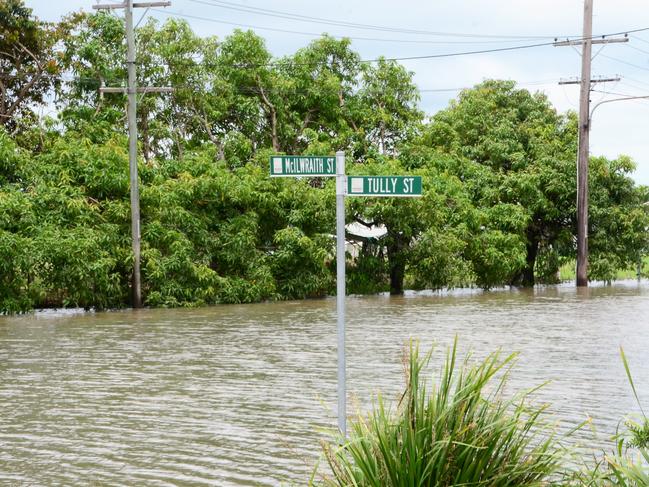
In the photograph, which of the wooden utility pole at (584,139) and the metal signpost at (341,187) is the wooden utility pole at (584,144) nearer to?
the wooden utility pole at (584,139)

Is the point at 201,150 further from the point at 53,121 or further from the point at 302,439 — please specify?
the point at 302,439

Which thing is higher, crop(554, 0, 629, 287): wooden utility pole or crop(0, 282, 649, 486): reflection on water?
crop(554, 0, 629, 287): wooden utility pole

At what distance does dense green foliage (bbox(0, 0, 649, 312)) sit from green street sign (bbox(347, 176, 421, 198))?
19.2 m

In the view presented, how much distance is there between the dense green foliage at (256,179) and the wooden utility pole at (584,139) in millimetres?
1871

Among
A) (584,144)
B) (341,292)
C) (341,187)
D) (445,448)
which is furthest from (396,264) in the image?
(445,448)

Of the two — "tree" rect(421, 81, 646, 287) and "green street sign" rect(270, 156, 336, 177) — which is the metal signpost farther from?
"tree" rect(421, 81, 646, 287)

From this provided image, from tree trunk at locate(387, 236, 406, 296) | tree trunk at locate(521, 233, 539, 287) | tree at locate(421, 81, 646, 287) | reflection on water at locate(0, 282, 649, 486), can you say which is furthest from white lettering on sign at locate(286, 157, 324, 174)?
tree trunk at locate(521, 233, 539, 287)

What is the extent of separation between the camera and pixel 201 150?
35.2 metres

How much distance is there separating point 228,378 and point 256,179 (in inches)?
704

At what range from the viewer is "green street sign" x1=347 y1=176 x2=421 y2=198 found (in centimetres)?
706

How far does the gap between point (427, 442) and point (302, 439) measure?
435 centimetres

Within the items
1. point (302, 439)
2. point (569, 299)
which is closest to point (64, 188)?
point (569, 299)

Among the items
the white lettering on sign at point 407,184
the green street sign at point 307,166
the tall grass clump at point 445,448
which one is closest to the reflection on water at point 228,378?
the tall grass clump at point 445,448

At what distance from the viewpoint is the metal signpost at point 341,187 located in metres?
6.98
